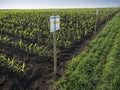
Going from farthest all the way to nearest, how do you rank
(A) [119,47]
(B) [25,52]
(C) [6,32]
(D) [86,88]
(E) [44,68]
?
(C) [6,32]
(A) [119,47]
(B) [25,52]
(E) [44,68]
(D) [86,88]

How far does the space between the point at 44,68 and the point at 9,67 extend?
1326mm

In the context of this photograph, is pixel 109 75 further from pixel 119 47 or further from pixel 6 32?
pixel 6 32

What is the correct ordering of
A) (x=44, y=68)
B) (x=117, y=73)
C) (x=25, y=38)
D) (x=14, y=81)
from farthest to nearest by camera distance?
1. (x=25, y=38)
2. (x=44, y=68)
3. (x=117, y=73)
4. (x=14, y=81)

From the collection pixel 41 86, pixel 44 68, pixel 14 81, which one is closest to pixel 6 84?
pixel 14 81

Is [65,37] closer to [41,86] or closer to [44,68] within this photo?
[44,68]

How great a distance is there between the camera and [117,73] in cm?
802

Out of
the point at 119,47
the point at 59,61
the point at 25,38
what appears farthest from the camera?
the point at 25,38

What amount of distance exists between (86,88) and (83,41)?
6.92m

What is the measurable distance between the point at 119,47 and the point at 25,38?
17.8 ft

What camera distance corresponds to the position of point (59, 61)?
9.59 metres

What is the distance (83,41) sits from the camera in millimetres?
13688

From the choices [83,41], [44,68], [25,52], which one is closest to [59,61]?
[44,68]

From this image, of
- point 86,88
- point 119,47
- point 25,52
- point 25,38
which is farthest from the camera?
point 25,38

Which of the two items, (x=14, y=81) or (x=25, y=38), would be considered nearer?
(x=14, y=81)
